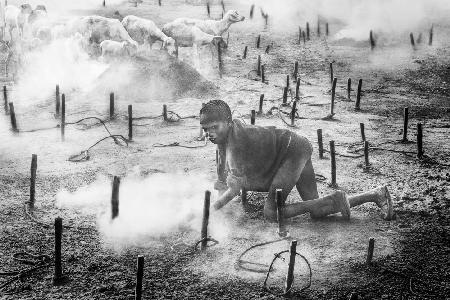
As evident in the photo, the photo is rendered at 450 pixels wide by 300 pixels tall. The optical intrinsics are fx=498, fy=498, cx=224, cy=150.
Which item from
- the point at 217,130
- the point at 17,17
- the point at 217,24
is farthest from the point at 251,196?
the point at 17,17

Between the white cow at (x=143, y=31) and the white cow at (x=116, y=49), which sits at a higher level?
the white cow at (x=143, y=31)

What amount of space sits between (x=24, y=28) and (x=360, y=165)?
2062 cm

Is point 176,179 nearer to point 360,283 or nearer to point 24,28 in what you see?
point 360,283

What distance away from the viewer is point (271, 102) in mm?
16156

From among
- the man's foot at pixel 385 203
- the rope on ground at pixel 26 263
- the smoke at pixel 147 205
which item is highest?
the man's foot at pixel 385 203

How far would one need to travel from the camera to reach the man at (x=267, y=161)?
268 inches

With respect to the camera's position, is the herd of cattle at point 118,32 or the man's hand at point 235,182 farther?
the herd of cattle at point 118,32

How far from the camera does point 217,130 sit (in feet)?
22.3

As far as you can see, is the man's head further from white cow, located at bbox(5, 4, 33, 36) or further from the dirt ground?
white cow, located at bbox(5, 4, 33, 36)

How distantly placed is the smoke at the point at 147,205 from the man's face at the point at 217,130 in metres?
1.34

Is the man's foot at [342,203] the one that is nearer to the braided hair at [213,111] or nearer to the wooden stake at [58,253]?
the braided hair at [213,111]

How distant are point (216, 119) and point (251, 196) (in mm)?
2190

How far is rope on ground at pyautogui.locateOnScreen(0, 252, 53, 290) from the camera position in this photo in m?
5.91

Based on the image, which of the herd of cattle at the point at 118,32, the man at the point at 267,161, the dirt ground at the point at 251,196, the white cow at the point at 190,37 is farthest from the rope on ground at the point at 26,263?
the white cow at the point at 190,37
